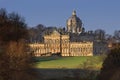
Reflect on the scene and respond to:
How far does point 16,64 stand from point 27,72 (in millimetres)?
1593

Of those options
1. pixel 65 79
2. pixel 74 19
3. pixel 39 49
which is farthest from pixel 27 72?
pixel 74 19

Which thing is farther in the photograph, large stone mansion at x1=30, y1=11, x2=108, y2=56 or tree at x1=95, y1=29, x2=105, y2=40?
tree at x1=95, y1=29, x2=105, y2=40

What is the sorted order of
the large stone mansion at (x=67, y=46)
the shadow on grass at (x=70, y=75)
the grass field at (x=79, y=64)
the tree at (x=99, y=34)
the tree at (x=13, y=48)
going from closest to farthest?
the tree at (x=13, y=48), the shadow on grass at (x=70, y=75), the grass field at (x=79, y=64), the large stone mansion at (x=67, y=46), the tree at (x=99, y=34)

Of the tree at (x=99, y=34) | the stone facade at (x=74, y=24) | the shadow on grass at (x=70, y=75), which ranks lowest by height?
the shadow on grass at (x=70, y=75)

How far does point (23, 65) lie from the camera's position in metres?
35.9

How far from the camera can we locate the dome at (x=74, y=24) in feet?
579

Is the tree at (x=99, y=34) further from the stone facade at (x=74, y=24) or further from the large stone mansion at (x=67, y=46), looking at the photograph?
the large stone mansion at (x=67, y=46)

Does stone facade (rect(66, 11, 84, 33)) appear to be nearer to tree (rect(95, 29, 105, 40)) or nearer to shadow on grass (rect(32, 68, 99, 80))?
tree (rect(95, 29, 105, 40))

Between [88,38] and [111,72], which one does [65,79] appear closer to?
[111,72]

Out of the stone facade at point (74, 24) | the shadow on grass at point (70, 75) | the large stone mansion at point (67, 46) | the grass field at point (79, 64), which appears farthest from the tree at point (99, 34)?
the shadow on grass at point (70, 75)

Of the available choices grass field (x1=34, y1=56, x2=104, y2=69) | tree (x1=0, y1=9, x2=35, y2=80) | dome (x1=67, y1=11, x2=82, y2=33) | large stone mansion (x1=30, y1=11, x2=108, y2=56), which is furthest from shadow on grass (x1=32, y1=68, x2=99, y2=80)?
dome (x1=67, y1=11, x2=82, y2=33)

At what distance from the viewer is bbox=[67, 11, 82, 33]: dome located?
176 meters

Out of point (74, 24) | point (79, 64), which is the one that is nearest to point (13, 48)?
point (79, 64)

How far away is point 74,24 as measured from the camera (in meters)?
177
